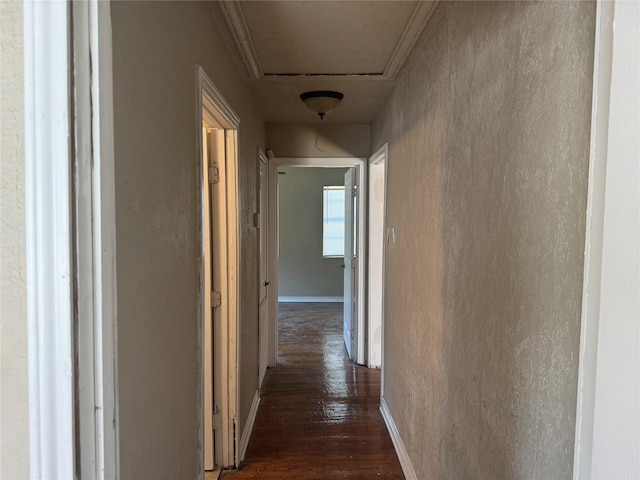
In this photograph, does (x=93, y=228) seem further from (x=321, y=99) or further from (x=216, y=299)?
(x=321, y=99)

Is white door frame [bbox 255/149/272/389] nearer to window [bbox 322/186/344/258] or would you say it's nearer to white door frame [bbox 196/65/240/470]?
white door frame [bbox 196/65/240/470]

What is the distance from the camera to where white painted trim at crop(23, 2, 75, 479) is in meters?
0.56

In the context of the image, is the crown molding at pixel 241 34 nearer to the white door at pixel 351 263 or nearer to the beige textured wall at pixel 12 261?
the beige textured wall at pixel 12 261

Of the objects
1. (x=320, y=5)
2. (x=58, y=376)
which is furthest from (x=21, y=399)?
(x=320, y=5)

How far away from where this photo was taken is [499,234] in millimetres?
1143

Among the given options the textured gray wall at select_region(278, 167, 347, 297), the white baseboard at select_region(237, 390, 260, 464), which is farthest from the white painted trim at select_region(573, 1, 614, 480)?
the textured gray wall at select_region(278, 167, 347, 297)

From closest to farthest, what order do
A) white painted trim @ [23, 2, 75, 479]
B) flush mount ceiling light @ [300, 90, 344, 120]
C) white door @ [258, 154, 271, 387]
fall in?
white painted trim @ [23, 2, 75, 479] → flush mount ceiling light @ [300, 90, 344, 120] → white door @ [258, 154, 271, 387]

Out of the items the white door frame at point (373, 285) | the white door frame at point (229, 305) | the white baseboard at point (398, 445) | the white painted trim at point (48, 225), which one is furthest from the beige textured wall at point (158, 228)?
the white door frame at point (373, 285)

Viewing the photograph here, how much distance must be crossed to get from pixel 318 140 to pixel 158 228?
305cm

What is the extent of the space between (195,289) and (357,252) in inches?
109

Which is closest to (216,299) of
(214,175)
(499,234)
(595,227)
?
(214,175)

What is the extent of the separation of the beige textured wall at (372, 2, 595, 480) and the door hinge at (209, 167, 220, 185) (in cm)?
107

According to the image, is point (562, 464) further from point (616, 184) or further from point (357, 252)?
point (357, 252)

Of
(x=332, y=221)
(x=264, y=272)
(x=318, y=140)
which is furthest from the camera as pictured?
(x=332, y=221)
